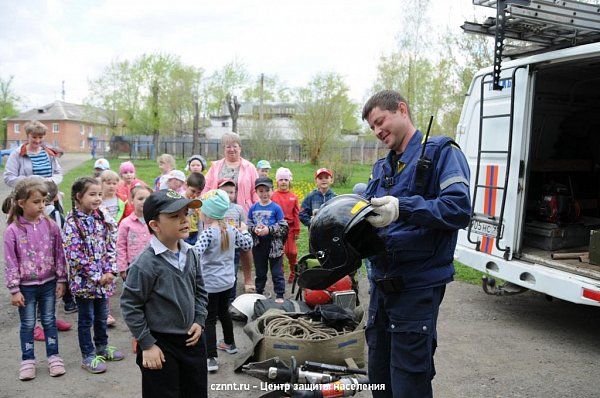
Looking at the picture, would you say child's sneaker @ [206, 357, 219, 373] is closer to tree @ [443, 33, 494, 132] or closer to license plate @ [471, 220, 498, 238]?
license plate @ [471, 220, 498, 238]

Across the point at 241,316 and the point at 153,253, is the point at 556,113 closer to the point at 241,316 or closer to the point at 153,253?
the point at 241,316

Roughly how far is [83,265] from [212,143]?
3864 centimetres

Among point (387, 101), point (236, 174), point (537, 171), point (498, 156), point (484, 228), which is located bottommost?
point (484, 228)

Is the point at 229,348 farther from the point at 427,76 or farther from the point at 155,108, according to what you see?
the point at 155,108

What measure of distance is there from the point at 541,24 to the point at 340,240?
3.43m

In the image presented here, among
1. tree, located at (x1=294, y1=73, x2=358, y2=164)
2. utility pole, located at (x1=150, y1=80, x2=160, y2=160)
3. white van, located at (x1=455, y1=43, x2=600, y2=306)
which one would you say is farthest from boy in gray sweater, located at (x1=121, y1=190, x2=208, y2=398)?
utility pole, located at (x1=150, y1=80, x2=160, y2=160)

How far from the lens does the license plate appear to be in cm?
552

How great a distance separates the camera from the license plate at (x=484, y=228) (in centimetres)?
552

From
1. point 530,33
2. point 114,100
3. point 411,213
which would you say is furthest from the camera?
point 114,100

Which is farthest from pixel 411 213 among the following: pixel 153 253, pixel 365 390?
pixel 365 390

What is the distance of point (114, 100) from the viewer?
40.9 metres

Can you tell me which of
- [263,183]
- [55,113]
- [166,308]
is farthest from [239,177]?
[55,113]

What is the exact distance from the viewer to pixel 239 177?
6.27 m

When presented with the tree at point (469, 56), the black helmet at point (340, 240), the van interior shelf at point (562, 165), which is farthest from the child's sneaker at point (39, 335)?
the tree at point (469, 56)
